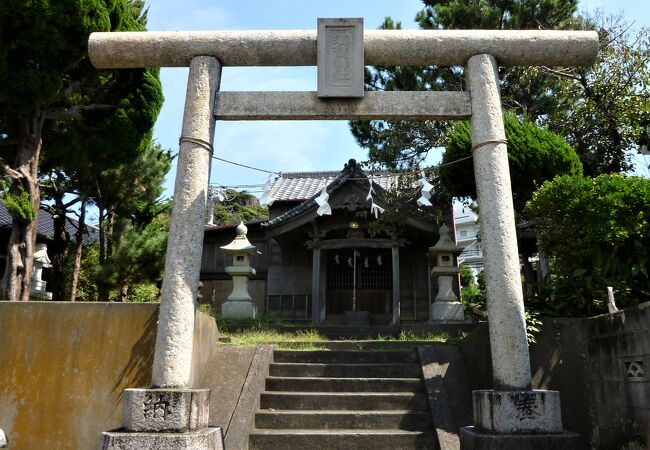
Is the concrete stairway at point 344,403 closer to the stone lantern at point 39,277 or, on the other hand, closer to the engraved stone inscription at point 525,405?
A: the engraved stone inscription at point 525,405

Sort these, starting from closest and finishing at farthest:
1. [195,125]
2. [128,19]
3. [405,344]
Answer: [195,125] → [405,344] → [128,19]

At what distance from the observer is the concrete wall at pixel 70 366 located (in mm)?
6676

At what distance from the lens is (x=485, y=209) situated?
5969mm

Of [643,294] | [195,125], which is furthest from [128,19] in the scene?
[643,294]

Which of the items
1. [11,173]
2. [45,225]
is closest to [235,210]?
[45,225]

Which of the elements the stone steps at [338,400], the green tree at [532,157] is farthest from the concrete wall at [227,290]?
the stone steps at [338,400]

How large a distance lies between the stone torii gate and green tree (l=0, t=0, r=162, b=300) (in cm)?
457

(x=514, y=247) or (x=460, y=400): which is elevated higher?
(x=514, y=247)

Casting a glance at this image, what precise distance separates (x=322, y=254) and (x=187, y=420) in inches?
461

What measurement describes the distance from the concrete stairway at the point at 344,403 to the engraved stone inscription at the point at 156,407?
1.65 meters

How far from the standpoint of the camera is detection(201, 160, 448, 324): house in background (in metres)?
15.6

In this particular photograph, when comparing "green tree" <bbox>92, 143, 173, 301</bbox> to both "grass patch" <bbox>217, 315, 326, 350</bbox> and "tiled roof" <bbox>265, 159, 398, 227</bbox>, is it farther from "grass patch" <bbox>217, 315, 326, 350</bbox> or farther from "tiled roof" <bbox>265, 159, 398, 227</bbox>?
"tiled roof" <bbox>265, 159, 398, 227</bbox>

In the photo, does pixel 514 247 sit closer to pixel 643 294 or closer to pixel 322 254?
pixel 643 294

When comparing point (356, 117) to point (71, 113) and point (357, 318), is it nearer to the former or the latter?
point (71, 113)
